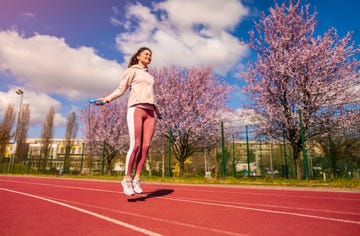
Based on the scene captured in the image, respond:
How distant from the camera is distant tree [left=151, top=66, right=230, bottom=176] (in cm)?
1830

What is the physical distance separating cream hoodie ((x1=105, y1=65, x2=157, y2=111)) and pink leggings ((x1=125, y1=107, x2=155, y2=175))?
0.54 feet

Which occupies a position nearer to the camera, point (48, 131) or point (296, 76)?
point (296, 76)

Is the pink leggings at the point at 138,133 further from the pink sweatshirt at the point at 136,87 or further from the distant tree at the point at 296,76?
the distant tree at the point at 296,76

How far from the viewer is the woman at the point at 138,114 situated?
381 cm

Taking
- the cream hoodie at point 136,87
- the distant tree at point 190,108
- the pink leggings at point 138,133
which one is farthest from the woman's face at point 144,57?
the distant tree at point 190,108

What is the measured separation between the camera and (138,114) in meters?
3.86

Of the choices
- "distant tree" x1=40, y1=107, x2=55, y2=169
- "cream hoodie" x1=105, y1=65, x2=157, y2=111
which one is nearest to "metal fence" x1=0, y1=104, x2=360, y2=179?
"cream hoodie" x1=105, y1=65, x2=157, y2=111

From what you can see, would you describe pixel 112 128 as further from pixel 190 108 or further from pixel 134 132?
pixel 134 132

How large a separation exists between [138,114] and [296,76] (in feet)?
37.5

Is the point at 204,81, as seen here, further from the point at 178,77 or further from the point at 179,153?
the point at 179,153

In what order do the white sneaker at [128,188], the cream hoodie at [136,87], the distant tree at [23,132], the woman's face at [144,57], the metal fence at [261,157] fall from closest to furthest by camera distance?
the white sneaker at [128,188] → the cream hoodie at [136,87] → the woman's face at [144,57] → the metal fence at [261,157] → the distant tree at [23,132]

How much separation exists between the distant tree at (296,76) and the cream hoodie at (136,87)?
32.7 feet

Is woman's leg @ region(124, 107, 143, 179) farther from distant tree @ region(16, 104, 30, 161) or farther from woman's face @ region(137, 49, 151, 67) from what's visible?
distant tree @ region(16, 104, 30, 161)

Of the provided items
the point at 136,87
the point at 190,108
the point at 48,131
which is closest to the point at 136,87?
the point at 136,87
